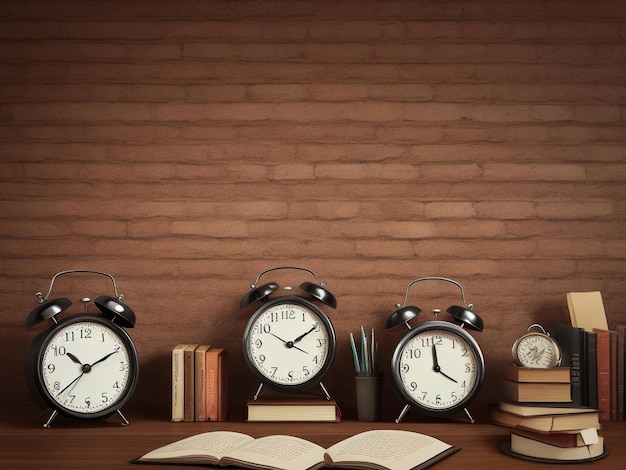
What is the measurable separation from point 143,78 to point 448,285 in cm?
138

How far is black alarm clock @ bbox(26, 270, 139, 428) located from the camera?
94.2 inches

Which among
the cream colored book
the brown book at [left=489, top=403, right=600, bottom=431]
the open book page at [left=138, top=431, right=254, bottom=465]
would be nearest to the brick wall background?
the cream colored book

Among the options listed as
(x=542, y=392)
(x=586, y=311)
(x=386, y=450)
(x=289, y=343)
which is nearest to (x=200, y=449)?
(x=386, y=450)

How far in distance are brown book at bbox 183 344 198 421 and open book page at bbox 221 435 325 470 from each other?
19.4 inches

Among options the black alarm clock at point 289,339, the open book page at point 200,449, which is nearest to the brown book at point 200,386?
the black alarm clock at point 289,339

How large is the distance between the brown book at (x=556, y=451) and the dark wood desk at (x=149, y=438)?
0.03 m

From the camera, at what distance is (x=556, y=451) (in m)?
1.98

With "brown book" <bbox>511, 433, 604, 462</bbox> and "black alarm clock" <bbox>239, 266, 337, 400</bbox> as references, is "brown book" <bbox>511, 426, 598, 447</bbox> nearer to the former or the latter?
"brown book" <bbox>511, 433, 604, 462</bbox>

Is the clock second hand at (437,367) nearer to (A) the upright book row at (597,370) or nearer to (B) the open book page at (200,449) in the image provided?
(A) the upright book row at (597,370)

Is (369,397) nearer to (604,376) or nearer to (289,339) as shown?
(289,339)

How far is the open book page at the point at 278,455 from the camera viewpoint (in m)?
1.87

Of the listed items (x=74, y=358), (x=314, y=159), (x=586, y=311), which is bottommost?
(x=74, y=358)

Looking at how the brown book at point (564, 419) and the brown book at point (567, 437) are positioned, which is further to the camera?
→ the brown book at point (564, 419)

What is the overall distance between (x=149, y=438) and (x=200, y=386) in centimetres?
30
